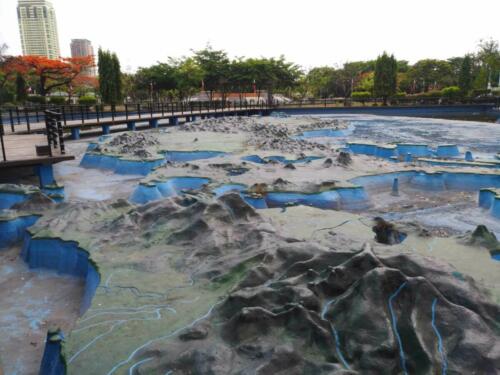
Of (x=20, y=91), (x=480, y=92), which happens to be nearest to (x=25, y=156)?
(x=20, y=91)

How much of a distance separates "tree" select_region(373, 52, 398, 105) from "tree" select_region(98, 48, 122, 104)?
84.3 feet

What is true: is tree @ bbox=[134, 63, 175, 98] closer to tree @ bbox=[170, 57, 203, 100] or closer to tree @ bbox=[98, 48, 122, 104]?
tree @ bbox=[170, 57, 203, 100]

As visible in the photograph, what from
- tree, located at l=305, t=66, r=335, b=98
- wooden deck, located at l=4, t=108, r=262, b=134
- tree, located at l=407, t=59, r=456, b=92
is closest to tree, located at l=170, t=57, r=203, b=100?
wooden deck, located at l=4, t=108, r=262, b=134

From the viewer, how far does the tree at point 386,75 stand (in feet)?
142

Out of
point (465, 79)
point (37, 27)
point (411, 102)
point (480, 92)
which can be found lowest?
point (411, 102)

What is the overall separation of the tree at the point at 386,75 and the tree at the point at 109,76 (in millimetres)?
25687

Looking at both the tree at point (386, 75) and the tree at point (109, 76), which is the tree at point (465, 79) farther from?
the tree at point (109, 76)

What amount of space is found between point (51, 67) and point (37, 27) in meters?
37.7

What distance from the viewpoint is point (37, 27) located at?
220ft

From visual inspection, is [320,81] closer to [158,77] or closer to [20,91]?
[158,77]

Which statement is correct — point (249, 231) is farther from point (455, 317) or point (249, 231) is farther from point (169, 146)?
point (169, 146)

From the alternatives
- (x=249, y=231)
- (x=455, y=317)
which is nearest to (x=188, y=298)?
(x=249, y=231)

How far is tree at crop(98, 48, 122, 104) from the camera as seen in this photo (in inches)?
1181

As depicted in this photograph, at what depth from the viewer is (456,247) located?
5840 millimetres
